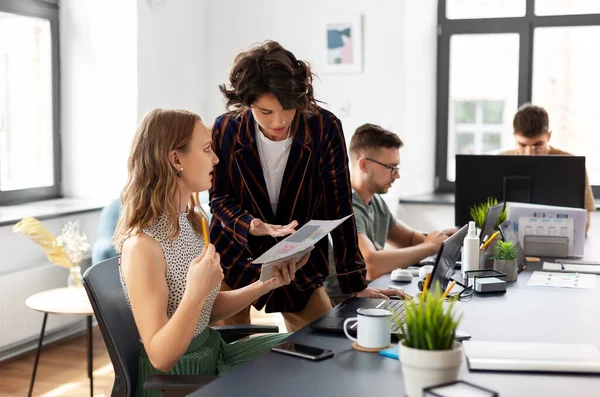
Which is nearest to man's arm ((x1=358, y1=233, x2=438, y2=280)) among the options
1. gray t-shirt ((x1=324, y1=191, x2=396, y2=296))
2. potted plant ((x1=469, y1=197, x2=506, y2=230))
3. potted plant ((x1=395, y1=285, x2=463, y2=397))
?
gray t-shirt ((x1=324, y1=191, x2=396, y2=296))

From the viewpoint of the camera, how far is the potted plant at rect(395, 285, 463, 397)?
1.36 m

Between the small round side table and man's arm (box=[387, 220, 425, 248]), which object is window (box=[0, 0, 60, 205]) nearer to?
the small round side table

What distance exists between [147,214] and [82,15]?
3.20m

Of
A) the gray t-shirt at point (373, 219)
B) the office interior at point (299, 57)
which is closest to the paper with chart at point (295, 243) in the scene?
the gray t-shirt at point (373, 219)

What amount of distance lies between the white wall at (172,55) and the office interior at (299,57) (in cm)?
1

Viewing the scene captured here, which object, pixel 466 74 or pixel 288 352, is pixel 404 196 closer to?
pixel 466 74

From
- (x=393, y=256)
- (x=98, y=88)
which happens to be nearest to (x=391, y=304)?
(x=393, y=256)

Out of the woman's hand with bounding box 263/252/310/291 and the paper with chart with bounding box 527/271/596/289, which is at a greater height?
the woman's hand with bounding box 263/252/310/291

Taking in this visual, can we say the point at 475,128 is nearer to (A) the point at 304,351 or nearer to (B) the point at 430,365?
(A) the point at 304,351

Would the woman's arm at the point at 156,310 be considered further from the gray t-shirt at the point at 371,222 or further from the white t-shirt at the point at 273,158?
the gray t-shirt at the point at 371,222

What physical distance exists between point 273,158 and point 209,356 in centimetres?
76

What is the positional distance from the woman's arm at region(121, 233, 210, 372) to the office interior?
2515 mm

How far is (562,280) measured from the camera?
8.79ft

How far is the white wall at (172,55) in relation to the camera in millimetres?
4844
